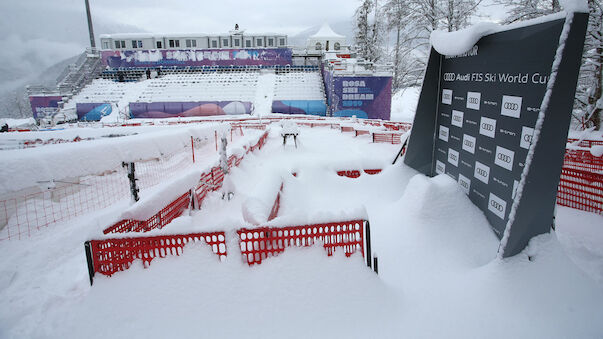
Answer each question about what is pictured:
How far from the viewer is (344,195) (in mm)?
7531

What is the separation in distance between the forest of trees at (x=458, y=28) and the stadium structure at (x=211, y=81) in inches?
215

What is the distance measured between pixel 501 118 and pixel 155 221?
6.37 meters

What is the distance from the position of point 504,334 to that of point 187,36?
48.1 m

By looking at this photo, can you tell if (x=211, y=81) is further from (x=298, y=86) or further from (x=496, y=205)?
(x=496, y=205)

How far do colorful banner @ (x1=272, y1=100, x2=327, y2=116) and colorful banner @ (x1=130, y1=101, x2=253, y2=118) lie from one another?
9.34 ft

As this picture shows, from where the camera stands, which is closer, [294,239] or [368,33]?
[294,239]

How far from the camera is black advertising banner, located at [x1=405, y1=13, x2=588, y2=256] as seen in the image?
12.4 feet

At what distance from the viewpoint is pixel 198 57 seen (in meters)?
40.0

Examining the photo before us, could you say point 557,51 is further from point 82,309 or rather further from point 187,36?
point 187,36

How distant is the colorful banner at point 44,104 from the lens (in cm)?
3571

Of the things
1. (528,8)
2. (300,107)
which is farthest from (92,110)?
(528,8)

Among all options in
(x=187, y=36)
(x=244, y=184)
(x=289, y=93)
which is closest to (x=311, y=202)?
(x=244, y=184)

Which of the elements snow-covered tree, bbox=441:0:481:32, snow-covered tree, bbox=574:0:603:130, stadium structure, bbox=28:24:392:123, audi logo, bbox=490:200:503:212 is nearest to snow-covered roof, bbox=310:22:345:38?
stadium structure, bbox=28:24:392:123

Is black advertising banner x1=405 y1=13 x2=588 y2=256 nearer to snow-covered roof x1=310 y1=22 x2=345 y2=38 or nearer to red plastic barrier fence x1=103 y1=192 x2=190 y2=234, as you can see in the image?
red plastic barrier fence x1=103 y1=192 x2=190 y2=234
